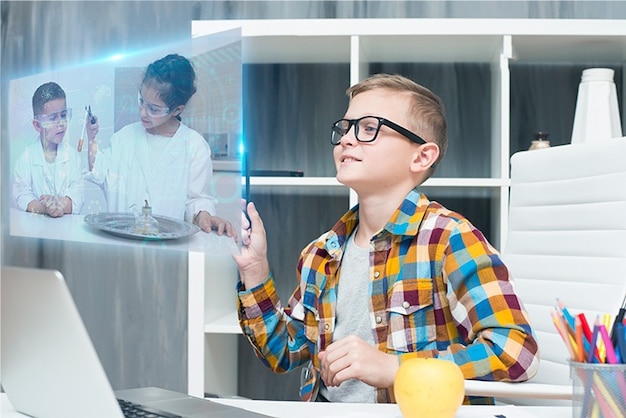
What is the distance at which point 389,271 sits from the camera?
1399mm

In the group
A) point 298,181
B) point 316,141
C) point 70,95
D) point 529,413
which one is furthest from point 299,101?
point 529,413

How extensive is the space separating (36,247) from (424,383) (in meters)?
2.43

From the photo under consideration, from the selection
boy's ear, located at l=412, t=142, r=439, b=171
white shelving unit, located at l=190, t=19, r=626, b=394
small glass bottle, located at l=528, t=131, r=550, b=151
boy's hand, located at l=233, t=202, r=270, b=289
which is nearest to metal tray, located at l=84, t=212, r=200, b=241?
boy's hand, located at l=233, t=202, r=270, b=289

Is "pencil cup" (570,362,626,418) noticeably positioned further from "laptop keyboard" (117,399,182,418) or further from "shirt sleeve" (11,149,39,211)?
"shirt sleeve" (11,149,39,211)

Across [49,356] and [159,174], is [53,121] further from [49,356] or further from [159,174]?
[49,356]

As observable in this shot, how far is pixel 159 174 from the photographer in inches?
40.3

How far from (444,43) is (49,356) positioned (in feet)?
5.94

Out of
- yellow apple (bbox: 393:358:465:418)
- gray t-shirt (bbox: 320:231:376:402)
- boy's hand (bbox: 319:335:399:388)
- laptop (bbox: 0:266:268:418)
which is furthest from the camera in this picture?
gray t-shirt (bbox: 320:231:376:402)

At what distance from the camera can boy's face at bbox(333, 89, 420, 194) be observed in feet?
4.87

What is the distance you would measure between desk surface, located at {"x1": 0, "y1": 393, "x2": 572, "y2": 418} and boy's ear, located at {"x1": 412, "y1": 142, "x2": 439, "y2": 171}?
65 centimetres

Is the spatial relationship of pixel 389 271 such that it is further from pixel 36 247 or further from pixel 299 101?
pixel 36 247

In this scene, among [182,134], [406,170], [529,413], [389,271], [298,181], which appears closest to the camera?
[529,413]

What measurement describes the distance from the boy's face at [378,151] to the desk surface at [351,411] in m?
0.58

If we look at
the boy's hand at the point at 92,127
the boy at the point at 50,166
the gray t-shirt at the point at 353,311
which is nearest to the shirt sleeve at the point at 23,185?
the boy at the point at 50,166
